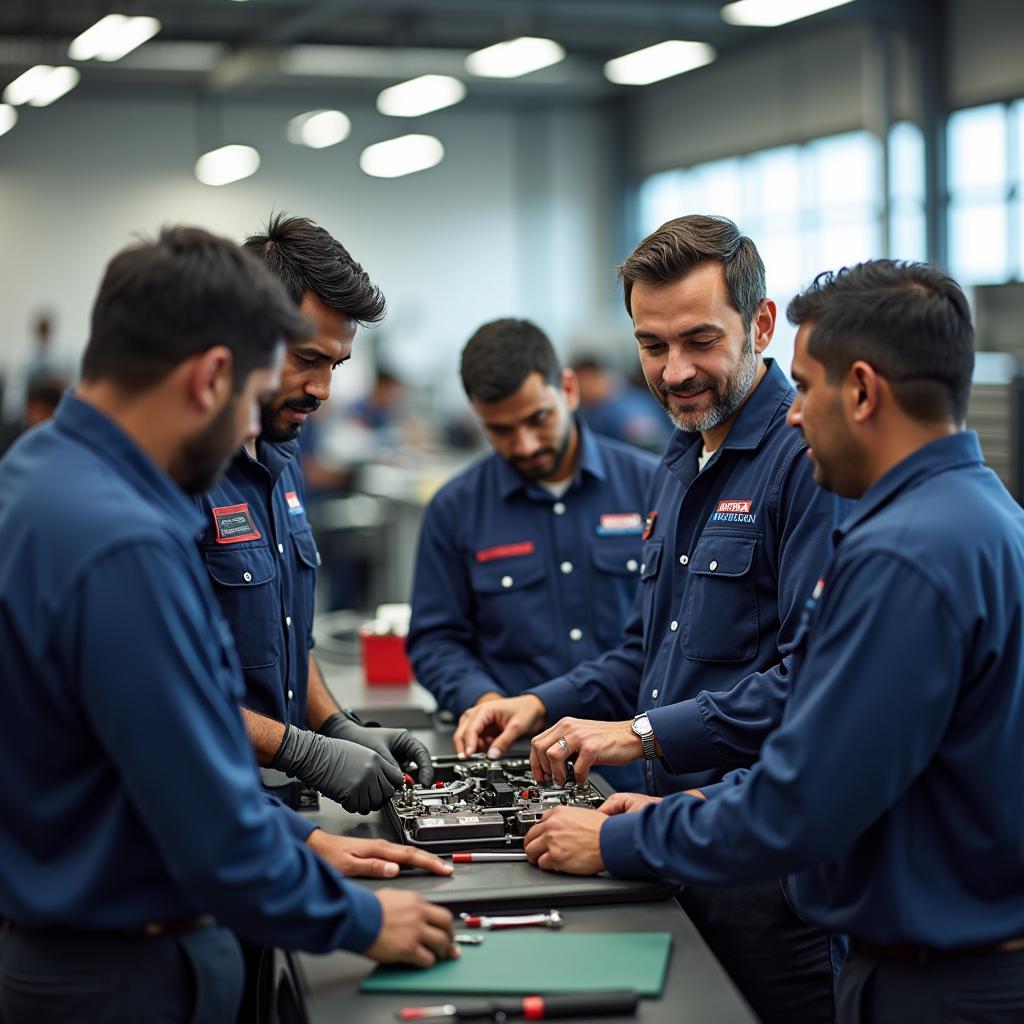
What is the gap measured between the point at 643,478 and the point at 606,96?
11.3 m

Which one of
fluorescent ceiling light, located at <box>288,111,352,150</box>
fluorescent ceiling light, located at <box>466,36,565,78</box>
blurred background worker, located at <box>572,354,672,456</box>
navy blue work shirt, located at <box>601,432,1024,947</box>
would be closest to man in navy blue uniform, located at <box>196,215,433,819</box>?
navy blue work shirt, located at <box>601,432,1024,947</box>

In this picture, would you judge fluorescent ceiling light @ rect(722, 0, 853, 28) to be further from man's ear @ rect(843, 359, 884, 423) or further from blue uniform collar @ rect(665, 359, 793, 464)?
man's ear @ rect(843, 359, 884, 423)

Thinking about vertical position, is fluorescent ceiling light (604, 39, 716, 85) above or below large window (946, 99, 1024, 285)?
above

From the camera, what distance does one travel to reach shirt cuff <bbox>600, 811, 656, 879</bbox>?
1628 mm

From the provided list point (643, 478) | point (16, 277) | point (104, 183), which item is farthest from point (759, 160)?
point (643, 478)

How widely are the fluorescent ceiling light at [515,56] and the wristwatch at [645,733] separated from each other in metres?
7.30

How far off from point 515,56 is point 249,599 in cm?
754

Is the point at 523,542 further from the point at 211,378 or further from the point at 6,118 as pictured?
the point at 6,118

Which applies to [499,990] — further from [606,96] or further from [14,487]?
[606,96]

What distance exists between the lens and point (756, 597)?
1983mm

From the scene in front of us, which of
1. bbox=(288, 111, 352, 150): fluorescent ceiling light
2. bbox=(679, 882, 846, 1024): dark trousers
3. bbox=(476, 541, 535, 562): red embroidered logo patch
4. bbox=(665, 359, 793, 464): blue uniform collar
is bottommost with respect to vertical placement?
bbox=(679, 882, 846, 1024): dark trousers

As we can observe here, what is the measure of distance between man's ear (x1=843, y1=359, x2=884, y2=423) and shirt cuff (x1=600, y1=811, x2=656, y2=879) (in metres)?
0.59

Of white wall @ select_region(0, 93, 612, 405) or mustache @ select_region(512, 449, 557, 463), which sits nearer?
mustache @ select_region(512, 449, 557, 463)

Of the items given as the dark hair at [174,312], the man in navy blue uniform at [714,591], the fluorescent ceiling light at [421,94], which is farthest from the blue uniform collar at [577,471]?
the fluorescent ceiling light at [421,94]
